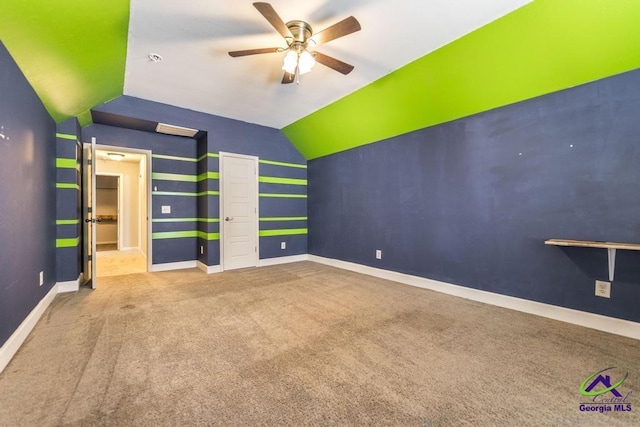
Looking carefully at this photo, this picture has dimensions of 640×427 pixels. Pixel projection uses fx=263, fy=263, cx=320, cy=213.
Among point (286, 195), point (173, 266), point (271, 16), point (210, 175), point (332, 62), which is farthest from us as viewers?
point (286, 195)

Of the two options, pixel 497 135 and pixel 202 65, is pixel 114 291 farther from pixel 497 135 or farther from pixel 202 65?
pixel 497 135

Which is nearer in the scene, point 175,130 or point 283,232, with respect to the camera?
point 175,130

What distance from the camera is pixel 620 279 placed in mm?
2254

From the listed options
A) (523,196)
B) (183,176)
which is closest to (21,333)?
(183,176)

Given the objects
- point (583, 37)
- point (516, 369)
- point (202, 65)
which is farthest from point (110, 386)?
point (583, 37)

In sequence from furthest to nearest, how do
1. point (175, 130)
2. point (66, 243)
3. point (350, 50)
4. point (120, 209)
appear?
point (120, 209)
point (175, 130)
point (66, 243)
point (350, 50)

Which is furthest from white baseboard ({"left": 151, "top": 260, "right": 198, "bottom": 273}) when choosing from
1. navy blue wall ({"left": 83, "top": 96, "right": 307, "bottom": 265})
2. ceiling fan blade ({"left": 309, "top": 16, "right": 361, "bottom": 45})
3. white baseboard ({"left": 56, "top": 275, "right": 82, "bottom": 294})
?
ceiling fan blade ({"left": 309, "top": 16, "right": 361, "bottom": 45})

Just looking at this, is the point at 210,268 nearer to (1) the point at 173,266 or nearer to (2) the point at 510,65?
(1) the point at 173,266

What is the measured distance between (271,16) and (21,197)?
8.20 feet

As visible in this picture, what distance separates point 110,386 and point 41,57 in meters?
2.50

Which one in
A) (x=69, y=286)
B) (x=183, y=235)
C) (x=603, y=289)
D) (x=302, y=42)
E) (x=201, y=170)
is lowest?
(x=69, y=286)

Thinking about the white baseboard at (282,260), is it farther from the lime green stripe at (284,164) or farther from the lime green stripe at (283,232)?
the lime green stripe at (284,164)

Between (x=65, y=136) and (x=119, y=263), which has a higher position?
(x=65, y=136)

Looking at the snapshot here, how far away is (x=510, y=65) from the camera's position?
2.53 meters
